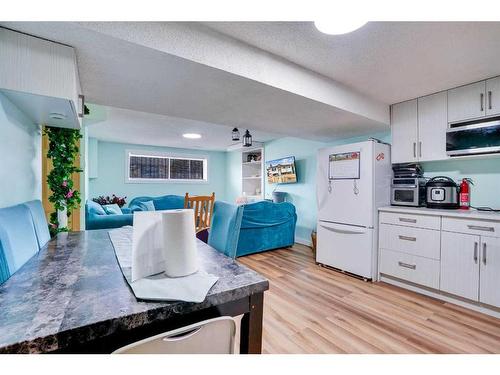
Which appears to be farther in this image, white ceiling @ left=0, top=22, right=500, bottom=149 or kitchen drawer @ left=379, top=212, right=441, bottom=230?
kitchen drawer @ left=379, top=212, right=441, bottom=230

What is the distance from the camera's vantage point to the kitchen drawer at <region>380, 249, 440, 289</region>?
7.60 ft

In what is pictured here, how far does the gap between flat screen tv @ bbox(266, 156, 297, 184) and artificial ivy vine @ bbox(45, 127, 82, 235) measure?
348 centimetres

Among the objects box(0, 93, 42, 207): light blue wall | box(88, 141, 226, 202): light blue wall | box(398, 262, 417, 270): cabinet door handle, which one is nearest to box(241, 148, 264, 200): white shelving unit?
box(88, 141, 226, 202): light blue wall

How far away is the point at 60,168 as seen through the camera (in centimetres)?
196

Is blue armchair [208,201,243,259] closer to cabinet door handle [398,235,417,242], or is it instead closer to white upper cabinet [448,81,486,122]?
cabinet door handle [398,235,417,242]

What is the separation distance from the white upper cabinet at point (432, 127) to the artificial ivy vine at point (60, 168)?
3411 millimetres

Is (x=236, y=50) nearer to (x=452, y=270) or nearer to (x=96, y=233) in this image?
(x=96, y=233)

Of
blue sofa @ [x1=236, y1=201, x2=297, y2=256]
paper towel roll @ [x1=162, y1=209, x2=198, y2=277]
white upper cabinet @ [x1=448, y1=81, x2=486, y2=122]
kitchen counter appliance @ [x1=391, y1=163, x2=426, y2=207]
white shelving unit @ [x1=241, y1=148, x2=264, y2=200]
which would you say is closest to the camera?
paper towel roll @ [x1=162, y1=209, x2=198, y2=277]

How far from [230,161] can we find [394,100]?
4.90 m

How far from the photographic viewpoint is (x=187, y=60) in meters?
1.39

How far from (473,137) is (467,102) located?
34 cm

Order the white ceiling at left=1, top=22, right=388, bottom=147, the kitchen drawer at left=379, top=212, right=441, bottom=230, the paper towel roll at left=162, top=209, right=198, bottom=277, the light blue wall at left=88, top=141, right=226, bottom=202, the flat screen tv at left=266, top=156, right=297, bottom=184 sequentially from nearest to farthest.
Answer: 1. the paper towel roll at left=162, top=209, right=198, bottom=277
2. the white ceiling at left=1, top=22, right=388, bottom=147
3. the kitchen drawer at left=379, top=212, right=441, bottom=230
4. the flat screen tv at left=266, top=156, right=297, bottom=184
5. the light blue wall at left=88, top=141, right=226, bottom=202

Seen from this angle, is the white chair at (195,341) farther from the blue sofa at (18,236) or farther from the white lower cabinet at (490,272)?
the white lower cabinet at (490,272)
